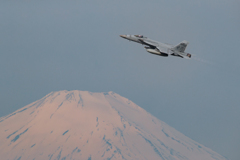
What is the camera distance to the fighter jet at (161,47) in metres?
82.6

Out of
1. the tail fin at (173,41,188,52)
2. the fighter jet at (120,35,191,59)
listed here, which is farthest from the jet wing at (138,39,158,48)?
the tail fin at (173,41,188,52)

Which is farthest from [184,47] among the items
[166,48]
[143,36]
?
[143,36]

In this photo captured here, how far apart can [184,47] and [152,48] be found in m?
9.10

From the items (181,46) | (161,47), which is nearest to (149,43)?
(161,47)

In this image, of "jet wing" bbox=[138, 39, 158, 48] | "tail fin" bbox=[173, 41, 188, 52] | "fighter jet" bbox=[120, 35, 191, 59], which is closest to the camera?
"fighter jet" bbox=[120, 35, 191, 59]

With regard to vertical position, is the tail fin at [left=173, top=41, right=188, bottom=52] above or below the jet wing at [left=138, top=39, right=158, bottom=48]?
above

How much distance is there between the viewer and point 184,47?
85312 mm

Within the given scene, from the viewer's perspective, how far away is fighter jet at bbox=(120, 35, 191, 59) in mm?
82625

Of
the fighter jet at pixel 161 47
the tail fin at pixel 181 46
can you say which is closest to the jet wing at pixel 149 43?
the fighter jet at pixel 161 47

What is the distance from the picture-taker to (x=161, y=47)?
8519cm

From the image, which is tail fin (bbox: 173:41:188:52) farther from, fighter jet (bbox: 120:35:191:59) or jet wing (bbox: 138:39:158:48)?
jet wing (bbox: 138:39:158:48)

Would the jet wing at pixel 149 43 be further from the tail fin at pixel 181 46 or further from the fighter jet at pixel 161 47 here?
the tail fin at pixel 181 46

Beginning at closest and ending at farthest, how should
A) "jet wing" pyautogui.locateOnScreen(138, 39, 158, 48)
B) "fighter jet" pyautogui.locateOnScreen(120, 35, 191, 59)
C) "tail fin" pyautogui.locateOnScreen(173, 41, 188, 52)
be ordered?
"fighter jet" pyautogui.locateOnScreen(120, 35, 191, 59) < "tail fin" pyautogui.locateOnScreen(173, 41, 188, 52) < "jet wing" pyautogui.locateOnScreen(138, 39, 158, 48)

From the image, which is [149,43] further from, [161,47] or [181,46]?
[181,46]
